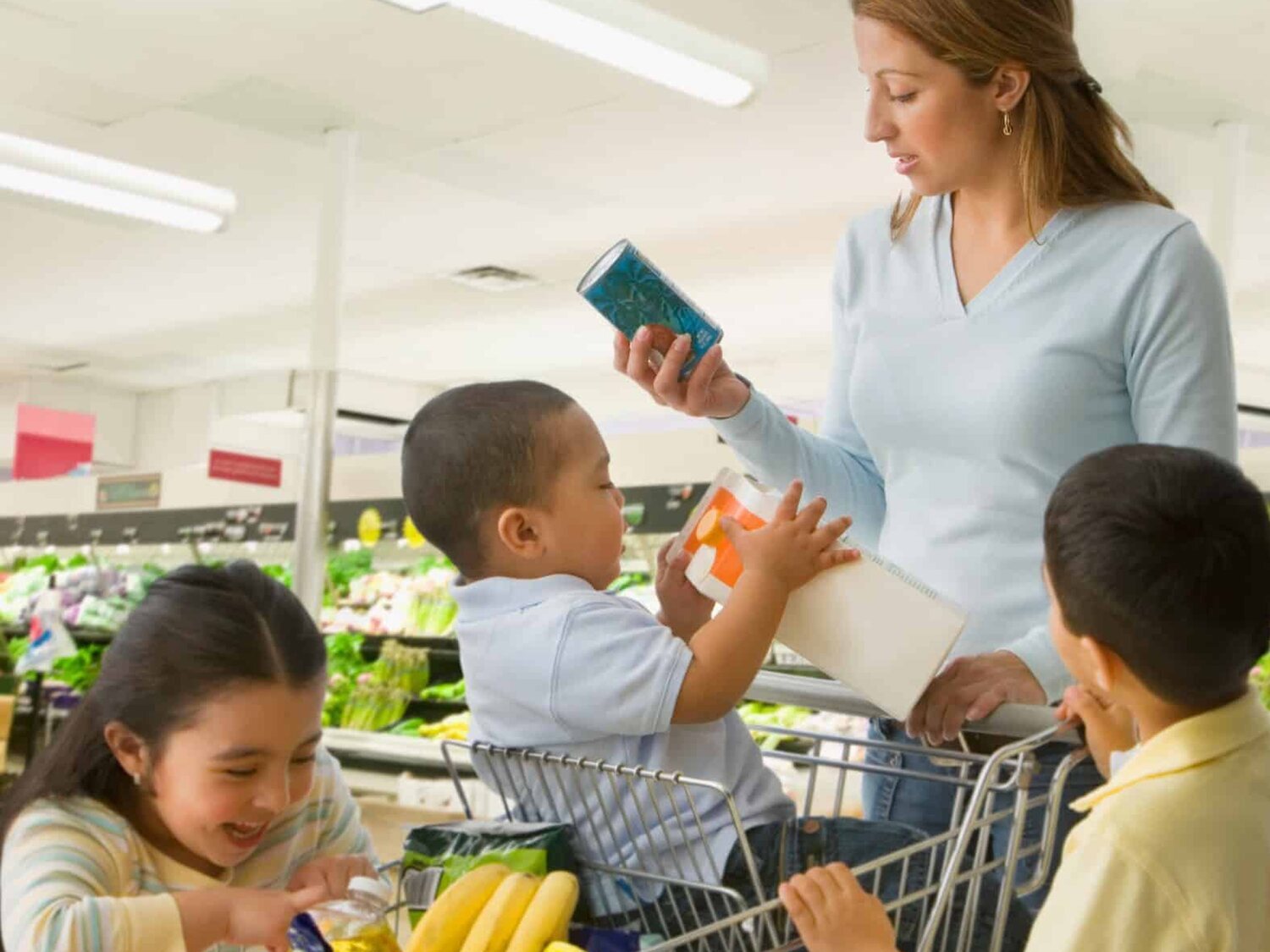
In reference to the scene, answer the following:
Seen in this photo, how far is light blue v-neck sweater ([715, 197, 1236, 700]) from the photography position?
1560 mm

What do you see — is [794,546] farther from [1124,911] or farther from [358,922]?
[358,922]

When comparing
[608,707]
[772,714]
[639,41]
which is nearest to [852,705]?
[608,707]

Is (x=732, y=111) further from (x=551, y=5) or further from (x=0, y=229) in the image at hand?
(x=0, y=229)

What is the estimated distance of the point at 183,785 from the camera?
5.33ft

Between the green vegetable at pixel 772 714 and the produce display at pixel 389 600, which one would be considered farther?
the produce display at pixel 389 600

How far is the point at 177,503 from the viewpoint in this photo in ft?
35.7

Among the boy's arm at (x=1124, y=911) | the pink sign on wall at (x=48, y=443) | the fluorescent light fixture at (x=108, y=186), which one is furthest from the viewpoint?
the pink sign on wall at (x=48, y=443)

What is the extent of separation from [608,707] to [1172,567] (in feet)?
1.66

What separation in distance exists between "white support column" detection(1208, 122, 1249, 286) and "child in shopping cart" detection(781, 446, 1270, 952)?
5.08 m

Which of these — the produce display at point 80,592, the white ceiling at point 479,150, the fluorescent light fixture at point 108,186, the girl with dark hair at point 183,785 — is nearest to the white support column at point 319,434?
the fluorescent light fixture at point 108,186

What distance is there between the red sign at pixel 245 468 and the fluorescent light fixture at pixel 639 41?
4.02m

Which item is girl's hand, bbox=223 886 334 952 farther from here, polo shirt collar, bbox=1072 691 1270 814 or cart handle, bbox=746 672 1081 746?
polo shirt collar, bbox=1072 691 1270 814

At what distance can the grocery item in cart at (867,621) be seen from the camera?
137cm

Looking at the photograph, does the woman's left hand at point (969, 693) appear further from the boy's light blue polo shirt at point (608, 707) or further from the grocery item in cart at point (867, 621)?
the boy's light blue polo shirt at point (608, 707)
